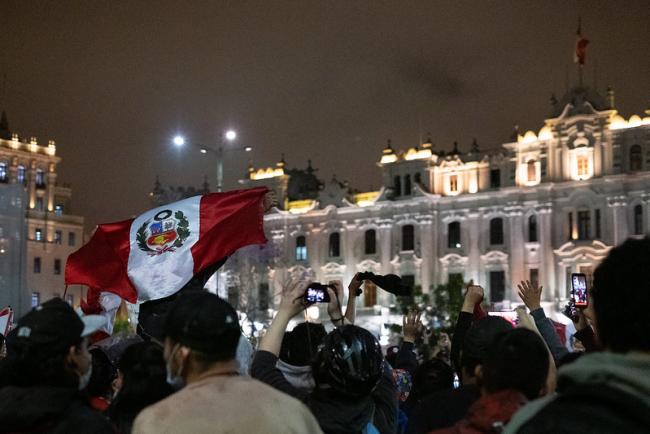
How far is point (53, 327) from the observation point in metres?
3.80

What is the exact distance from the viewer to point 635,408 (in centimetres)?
225

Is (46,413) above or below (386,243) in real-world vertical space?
below

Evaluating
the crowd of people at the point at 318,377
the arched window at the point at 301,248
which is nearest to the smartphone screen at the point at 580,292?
the crowd of people at the point at 318,377

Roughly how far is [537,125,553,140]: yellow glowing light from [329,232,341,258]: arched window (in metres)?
14.4

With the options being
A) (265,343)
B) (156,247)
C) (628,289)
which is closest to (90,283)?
(156,247)

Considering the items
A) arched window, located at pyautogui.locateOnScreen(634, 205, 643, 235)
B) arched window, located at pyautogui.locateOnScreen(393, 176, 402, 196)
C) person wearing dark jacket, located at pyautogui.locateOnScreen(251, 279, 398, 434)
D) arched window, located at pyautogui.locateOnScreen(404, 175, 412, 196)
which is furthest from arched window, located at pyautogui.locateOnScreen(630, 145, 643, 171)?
person wearing dark jacket, located at pyautogui.locateOnScreen(251, 279, 398, 434)

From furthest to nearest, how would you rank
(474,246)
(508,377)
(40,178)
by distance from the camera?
1. (40,178)
2. (474,246)
3. (508,377)

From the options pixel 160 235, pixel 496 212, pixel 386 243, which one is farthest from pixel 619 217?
pixel 160 235

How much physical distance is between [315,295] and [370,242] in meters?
50.5

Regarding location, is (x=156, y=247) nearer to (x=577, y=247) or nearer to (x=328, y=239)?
(x=577, y=247)

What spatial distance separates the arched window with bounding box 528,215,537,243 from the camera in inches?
1945

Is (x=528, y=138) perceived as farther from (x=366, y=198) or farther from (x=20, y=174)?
(x=20, y=174)

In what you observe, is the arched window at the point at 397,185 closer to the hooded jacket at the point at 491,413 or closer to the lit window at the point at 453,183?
the lit window at the point at 453,183

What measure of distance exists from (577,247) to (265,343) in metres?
45.1
